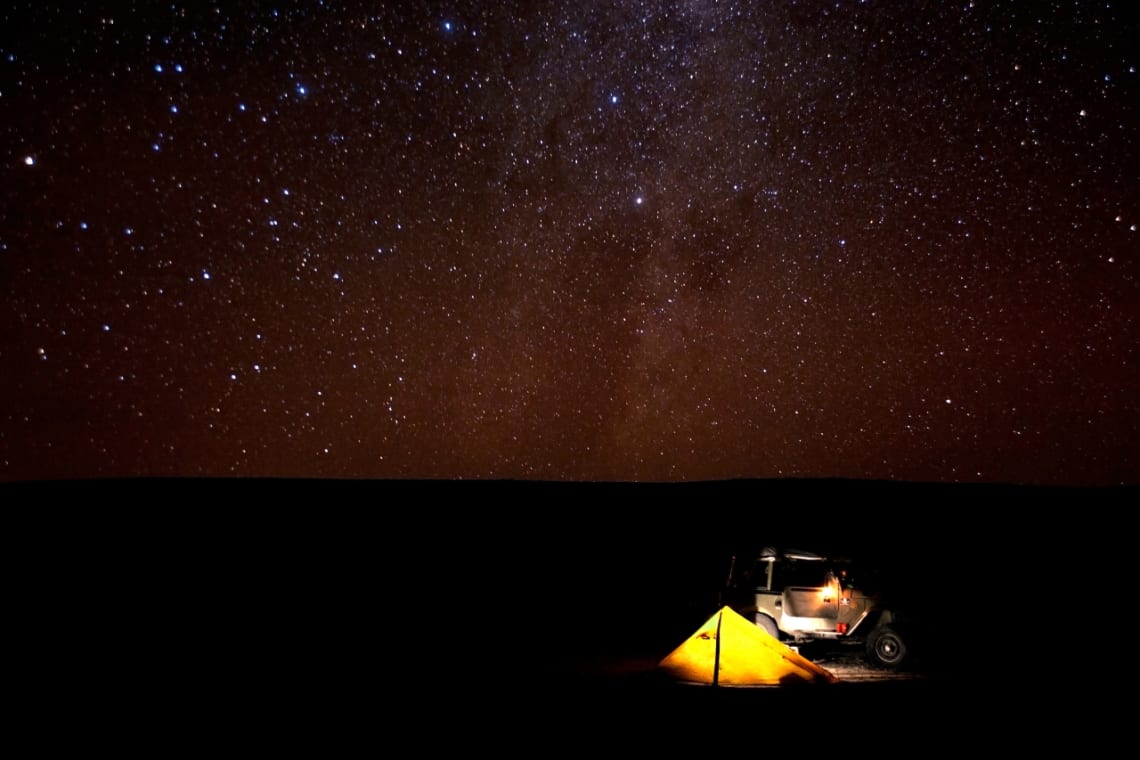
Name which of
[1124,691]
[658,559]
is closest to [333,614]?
[658,559]

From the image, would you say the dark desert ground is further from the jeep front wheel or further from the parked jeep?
the parked jeep

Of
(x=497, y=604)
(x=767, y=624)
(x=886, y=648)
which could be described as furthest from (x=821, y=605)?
(x=497, y=604)

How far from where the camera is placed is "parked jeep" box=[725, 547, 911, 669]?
31.5 feet

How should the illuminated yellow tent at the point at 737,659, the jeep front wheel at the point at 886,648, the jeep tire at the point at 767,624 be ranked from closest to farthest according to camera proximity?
the illuminated yellow tent at the point at 737,659, the jeep front wheel at the point at 886,648, the jeep tire at the point at 767,624

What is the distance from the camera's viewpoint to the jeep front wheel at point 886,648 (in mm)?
9477

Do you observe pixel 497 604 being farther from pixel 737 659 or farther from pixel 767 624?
pixel 737 659

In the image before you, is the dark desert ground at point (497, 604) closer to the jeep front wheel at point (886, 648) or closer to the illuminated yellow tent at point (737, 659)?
the jeep front wheel at point (886, 648)

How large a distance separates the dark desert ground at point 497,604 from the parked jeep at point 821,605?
535 millimetres

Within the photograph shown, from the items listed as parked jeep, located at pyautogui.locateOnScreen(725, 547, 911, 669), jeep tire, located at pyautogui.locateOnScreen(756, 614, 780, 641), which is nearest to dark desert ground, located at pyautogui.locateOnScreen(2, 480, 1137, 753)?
parked jeep, located at pyautogui.locateOnScreen(725, 547, 911, 669)

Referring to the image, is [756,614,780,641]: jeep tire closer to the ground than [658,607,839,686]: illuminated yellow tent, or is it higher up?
higher up

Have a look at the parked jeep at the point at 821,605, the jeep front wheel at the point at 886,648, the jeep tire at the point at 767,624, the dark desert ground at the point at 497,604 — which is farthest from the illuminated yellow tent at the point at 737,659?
the jeep front wheel at the point at 886,648

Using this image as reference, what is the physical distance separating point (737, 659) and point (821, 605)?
2622 mm

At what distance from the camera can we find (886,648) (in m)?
9.59

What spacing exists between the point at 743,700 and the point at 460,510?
37.6 feet
